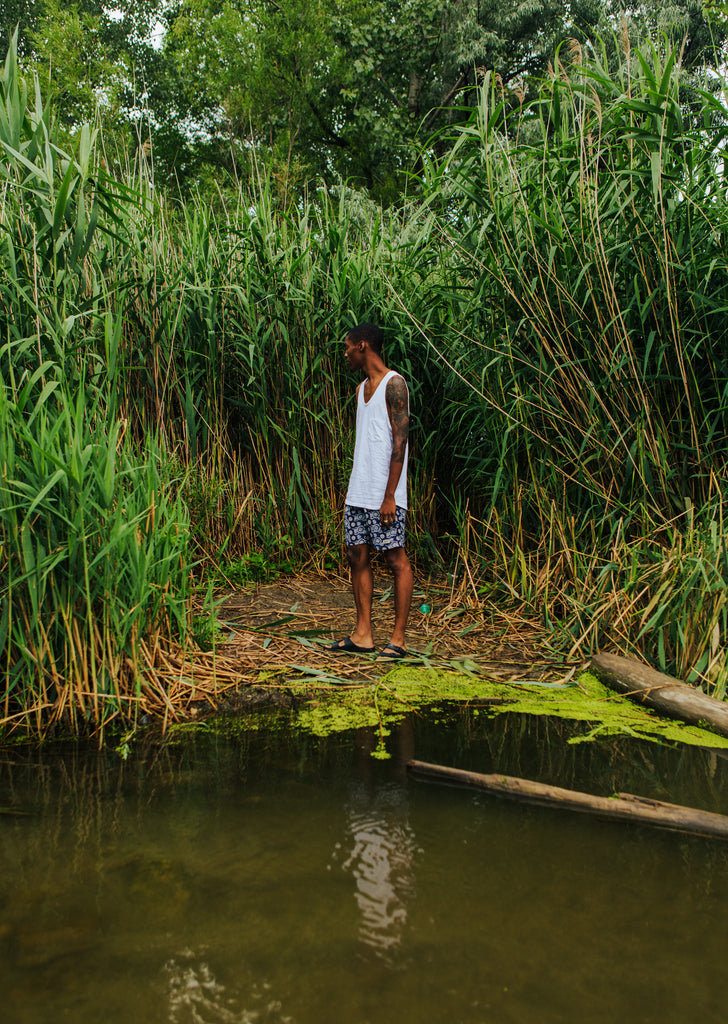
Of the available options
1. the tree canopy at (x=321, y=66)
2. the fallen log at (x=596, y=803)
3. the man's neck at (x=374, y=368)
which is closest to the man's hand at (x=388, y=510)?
the man's neck at (x=374, y=368)

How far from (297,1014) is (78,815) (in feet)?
3.36

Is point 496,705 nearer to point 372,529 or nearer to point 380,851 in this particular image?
point 372,529

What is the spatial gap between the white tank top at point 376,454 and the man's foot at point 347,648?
27.4 inches

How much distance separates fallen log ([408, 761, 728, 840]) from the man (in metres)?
1.23

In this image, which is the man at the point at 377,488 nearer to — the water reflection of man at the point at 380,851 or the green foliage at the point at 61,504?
the green foliage at the point at 61,504

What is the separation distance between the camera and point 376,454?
3.60 m

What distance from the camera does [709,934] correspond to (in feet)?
5.29

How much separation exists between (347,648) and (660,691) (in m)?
1.49

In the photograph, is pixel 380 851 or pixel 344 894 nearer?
pixel 344 894

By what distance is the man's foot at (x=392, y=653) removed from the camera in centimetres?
354

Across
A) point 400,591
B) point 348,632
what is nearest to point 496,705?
point 400,591

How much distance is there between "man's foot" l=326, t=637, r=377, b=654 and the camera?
3.64 metres

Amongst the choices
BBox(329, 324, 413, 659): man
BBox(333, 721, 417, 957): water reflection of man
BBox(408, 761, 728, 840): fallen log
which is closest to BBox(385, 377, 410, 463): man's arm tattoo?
BBox(329, 324, 413, 659): man

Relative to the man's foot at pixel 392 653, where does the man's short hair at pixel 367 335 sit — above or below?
above
